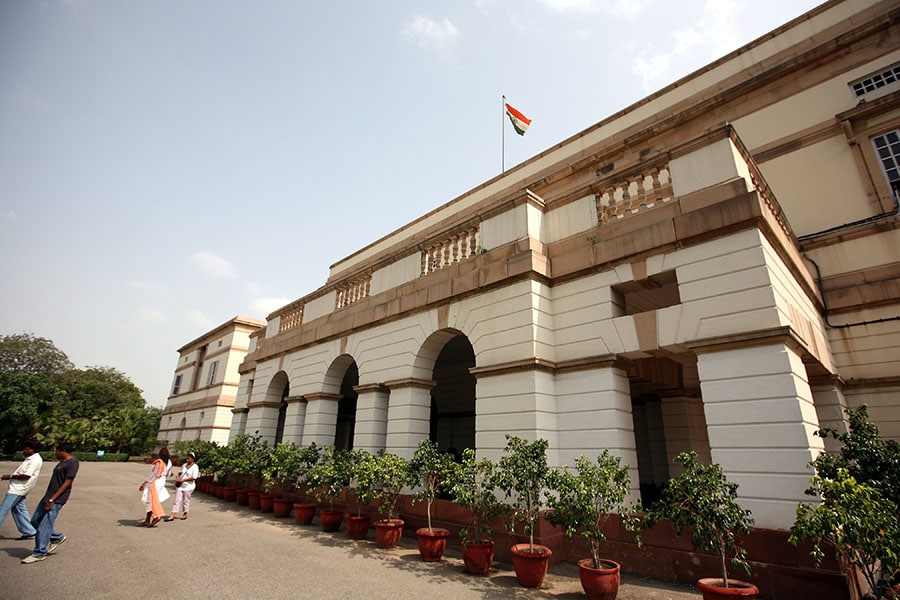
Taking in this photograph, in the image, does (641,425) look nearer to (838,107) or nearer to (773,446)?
(773,446)

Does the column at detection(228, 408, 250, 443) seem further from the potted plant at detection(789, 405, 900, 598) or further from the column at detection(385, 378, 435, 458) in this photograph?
the potted plant at detection(789, 405, 900, 598)

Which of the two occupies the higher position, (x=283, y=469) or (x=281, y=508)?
(x=283, y=469)

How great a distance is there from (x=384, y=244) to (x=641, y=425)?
1399 centimetres

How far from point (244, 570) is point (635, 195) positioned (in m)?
9.82

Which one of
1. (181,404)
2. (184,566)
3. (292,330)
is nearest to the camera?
(184,566)

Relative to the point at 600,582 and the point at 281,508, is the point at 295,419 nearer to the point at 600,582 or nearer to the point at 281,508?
the point at 281,508

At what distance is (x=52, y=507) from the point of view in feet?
23.4

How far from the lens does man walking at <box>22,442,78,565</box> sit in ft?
22.6

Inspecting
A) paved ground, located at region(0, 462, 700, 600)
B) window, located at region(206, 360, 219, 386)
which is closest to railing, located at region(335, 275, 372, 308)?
paved ground, located at region(0, 462, 700, 600)

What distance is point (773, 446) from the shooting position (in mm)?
6000

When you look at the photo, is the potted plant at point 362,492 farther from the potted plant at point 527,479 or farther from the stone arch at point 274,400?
the stone arch at point 274,400

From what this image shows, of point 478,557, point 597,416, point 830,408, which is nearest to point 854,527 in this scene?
point 597,416

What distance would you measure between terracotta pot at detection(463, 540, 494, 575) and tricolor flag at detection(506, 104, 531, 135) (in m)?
16.6

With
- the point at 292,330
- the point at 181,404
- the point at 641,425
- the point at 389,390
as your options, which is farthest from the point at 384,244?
the point at 181,404
